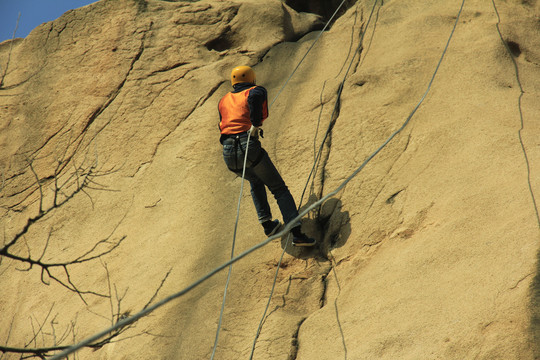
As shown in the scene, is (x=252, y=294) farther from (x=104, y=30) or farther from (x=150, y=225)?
(x=104, y=30)

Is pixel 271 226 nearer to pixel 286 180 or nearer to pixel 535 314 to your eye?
pixel 286 180

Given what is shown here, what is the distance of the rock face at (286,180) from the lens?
3.27 m

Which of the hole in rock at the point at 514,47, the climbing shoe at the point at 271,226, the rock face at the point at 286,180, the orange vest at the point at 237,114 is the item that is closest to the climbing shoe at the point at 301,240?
the rock face at the point at 286,180

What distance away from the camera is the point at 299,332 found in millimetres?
3615

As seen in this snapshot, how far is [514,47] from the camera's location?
4.77 meters

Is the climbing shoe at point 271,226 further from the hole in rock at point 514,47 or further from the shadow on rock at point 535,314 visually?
the hole in rock at point 514,47

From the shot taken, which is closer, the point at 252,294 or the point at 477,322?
the point at 477,322

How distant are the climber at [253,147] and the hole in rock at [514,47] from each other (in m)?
2.34

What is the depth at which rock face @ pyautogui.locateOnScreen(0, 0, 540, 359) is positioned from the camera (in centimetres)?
327

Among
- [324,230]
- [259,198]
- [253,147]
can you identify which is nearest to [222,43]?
[253,147]

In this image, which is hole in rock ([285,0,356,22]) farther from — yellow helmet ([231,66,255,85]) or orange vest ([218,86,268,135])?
orange vest ([218,86,268,135])

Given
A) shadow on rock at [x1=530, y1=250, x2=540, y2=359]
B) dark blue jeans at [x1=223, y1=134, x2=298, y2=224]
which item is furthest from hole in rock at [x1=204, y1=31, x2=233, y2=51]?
shadow on rock at [x1=530, y1=250, x2=540, y2=359]

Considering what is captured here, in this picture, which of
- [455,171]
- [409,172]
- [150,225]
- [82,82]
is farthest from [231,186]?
[82,82]

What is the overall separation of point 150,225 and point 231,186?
845mm
